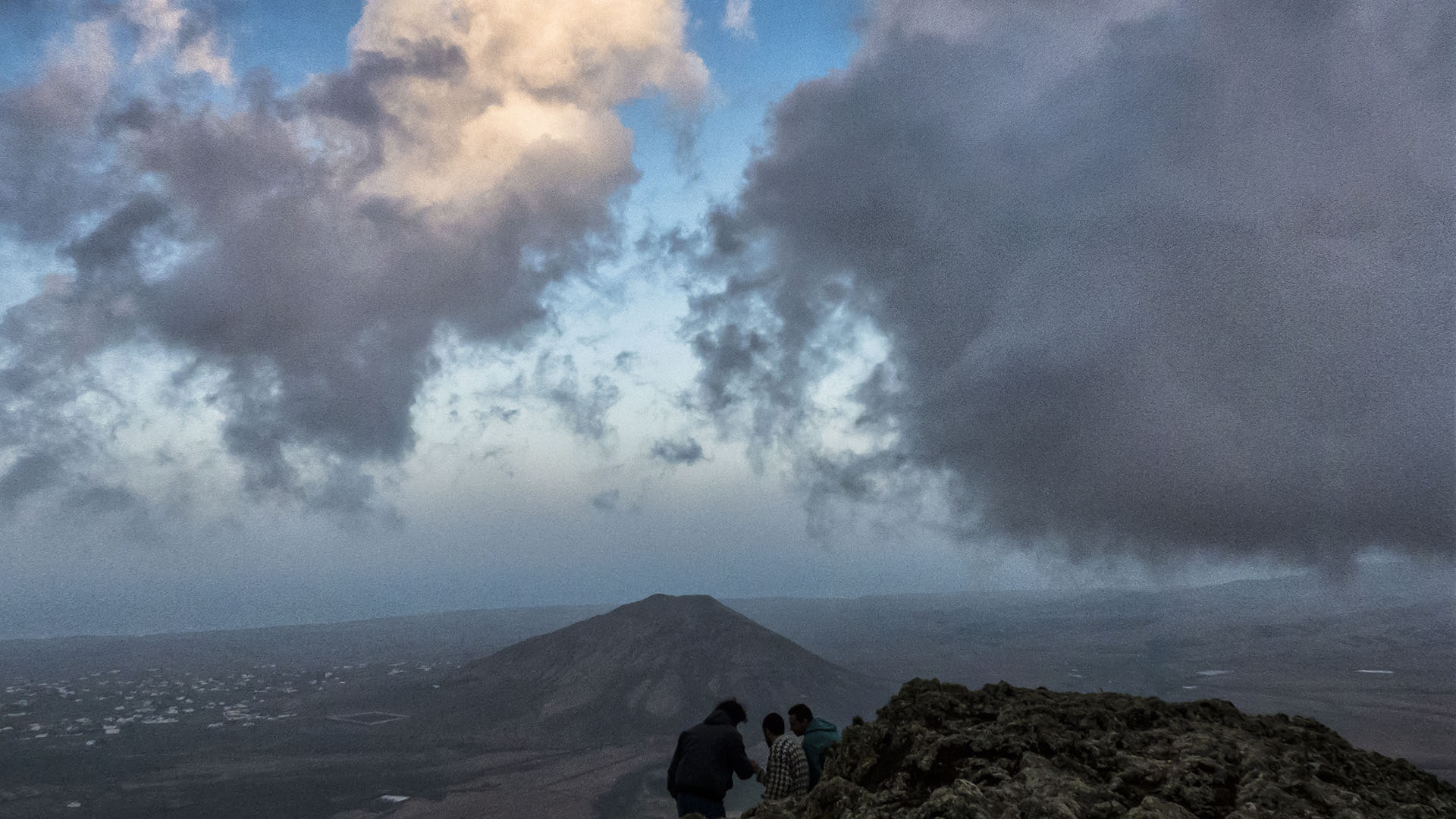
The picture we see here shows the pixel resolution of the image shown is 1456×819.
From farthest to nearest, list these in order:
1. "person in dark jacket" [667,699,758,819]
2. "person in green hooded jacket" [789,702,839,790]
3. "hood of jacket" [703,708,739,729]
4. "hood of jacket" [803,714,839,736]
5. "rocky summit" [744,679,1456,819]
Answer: "hood of jacket" [703,708,739,729] → "hood of jacket" [803,714,839,736] → "person in green hooded jacket" [789,702,839,790] → "person in dark jacket" [667,699,758,819] → "rocky summit" [744,679,1456,819]

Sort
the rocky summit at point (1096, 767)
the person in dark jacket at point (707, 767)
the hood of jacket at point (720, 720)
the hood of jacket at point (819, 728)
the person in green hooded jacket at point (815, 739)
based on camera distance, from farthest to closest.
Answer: the hood of jacket at point (720, 720), the hood of jacket at point (819, 728), the person in green hooded jacket at point (815, 739), the person in dark jacket at point (707, 767), the rocky summit at point (1096, 767)

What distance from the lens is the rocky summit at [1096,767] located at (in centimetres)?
734

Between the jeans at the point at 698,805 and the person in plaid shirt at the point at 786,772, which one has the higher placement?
the person in plaid shirt at the point at 786,772

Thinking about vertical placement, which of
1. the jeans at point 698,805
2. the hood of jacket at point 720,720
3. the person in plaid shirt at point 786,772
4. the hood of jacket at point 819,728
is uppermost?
the hood of jacket at point 720,720

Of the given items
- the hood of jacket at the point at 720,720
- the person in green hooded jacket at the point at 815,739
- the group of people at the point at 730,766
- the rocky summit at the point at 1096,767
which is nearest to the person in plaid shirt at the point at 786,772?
the group of people at the point at 730,766

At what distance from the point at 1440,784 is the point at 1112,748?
161 inches

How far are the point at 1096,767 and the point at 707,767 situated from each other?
16.0 feet

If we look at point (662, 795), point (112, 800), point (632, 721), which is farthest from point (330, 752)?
point (662, 795)

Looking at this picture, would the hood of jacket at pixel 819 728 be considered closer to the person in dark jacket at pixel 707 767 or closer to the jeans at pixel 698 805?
the person in dark jacket at pixel 707 767

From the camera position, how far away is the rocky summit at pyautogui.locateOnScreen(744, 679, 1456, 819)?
7343 mm

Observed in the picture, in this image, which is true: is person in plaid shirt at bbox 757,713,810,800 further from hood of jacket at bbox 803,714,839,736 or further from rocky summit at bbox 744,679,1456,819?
rocky summit at bbox 744,679,1456,819

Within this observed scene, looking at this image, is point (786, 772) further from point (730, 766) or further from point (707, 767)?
point (707, 767)

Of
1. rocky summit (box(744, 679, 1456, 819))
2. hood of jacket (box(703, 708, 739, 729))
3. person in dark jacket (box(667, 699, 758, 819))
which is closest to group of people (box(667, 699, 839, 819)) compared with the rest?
person in dark jacket (box(667, 699, 758, 819))

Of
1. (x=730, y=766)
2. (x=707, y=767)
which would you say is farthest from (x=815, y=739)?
(x=707, y=767)
